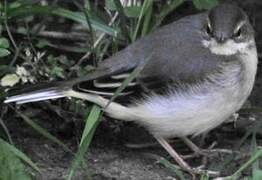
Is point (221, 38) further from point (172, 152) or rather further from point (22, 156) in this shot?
point (22, 156)

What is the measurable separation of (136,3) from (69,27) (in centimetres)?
85

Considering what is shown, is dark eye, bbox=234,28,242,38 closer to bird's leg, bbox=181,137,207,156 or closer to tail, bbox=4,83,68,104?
bird's leg, bbox=181,137,207,156

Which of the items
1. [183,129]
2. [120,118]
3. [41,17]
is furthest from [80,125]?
[41,17]

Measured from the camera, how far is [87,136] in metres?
5.21

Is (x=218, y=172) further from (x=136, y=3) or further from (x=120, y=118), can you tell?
(x=136, y=3)

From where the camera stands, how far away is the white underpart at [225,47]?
569 cm

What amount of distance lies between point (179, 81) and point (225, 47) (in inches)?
14.9

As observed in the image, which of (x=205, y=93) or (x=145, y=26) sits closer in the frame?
(x=205, y=93)

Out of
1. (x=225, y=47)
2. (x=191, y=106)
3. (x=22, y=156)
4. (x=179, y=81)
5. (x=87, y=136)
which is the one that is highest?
(x=225, y=47)

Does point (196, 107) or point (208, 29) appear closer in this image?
point (196, 107)

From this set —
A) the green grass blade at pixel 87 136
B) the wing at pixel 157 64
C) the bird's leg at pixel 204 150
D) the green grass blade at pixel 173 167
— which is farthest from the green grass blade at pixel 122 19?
the green grass blade at pixel 173 167

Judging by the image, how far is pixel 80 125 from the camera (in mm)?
6094

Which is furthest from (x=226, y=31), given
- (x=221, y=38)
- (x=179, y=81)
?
(x=179, y=81)

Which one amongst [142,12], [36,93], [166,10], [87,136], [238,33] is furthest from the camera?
[166,10]
